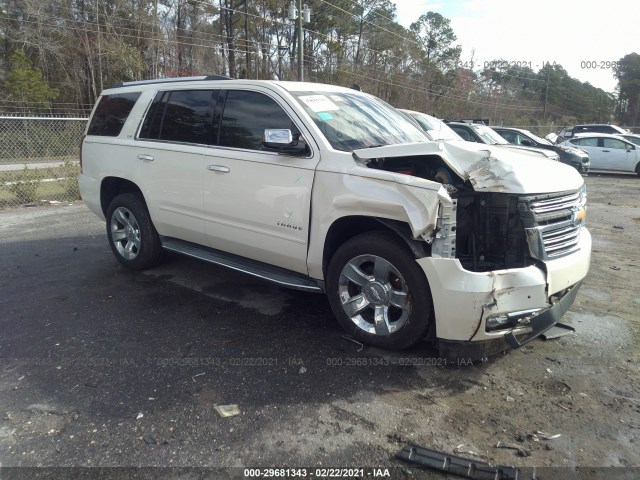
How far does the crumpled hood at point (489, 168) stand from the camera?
3.12 meters

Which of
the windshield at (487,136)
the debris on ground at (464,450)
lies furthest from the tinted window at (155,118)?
the windshield at (487,136)

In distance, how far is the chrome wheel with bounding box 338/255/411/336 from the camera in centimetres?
338

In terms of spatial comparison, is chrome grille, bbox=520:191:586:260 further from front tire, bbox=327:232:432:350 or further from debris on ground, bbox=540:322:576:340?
front tire, bbox=327:232:432:350

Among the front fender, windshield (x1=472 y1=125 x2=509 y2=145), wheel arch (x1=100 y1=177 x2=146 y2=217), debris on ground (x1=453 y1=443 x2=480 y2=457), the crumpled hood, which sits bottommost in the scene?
debris on ground (x1=453 y1=443 x2=480 y2=457)

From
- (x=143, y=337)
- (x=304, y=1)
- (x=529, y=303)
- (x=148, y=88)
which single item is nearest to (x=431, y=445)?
(x=529, y=303)

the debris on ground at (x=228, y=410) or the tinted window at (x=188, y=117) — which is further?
the tinted window at (x=188, y=117)

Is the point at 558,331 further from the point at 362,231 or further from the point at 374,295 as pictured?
the point at 362,231

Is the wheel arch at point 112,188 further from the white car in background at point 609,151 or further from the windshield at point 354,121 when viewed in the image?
the white car in background at point 609,151

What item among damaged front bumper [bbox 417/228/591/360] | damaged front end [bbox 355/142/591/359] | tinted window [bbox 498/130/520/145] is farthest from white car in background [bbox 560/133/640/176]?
damaged front bumper [bbox 417/228/591/360]

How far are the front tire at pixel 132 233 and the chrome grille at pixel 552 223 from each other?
3.85 metres

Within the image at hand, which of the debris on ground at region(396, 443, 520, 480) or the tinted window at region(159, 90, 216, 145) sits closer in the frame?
the debris on ground at region(396, 443, 520, 480)

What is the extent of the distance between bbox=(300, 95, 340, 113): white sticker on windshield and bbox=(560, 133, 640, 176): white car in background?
54.2ft

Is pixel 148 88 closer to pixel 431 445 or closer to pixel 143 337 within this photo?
pixel 143 337

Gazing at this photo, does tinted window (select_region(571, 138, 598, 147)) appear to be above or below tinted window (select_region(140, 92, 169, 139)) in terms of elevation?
above
